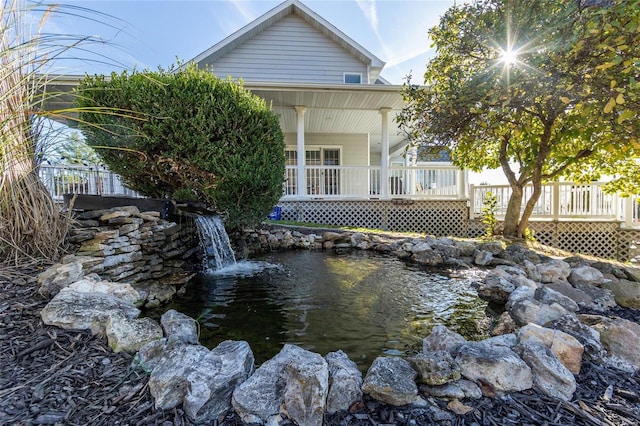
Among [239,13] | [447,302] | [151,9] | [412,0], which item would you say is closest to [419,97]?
[412,0]

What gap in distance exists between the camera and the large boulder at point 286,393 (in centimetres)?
118

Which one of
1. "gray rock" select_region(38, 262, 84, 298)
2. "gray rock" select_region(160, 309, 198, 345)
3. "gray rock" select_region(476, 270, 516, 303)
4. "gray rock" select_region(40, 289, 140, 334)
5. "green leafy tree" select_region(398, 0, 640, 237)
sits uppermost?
"green leafy tree" select_region(398, 0, 640, 237)

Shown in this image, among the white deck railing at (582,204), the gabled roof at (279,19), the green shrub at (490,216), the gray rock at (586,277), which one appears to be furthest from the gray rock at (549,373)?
the gabled roof at (279,19)

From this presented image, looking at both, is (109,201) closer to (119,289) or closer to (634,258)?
(119,289)

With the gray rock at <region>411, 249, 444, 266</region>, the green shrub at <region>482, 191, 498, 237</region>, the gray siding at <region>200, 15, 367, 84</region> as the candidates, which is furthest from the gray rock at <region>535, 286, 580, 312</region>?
the gray siding at <region>200, 15, 367, 84</region>

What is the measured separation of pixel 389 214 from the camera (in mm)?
8047

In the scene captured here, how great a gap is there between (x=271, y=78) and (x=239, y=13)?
199 cm

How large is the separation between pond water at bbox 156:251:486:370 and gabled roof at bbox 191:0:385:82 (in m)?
7.53

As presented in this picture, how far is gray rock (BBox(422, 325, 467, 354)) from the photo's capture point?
67.6 inches

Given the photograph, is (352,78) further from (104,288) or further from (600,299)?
(104,288)

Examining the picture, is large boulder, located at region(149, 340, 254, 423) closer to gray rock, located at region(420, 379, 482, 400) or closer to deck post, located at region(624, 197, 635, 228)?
gray rock, located at region(420, 379, 482, 400)

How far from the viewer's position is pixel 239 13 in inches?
348

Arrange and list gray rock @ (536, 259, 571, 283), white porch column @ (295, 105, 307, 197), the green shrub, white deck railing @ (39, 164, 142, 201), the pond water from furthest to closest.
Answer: white porch column @ (295, 105, 307, 197)
the green shrub
white deck railing @ (39, 164, 142, 201)
gray rock @ (536, 259, 571, 283)
the pond water

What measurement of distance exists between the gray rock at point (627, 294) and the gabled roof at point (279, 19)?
877cm
